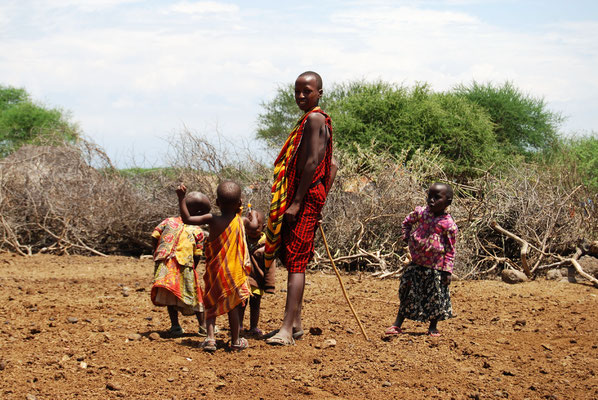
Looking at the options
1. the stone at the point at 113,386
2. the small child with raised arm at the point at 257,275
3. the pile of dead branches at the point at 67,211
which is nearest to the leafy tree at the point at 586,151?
the pile of dead branches at the point at 67,211

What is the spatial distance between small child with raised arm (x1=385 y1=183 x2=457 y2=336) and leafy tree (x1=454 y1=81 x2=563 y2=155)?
20039mm

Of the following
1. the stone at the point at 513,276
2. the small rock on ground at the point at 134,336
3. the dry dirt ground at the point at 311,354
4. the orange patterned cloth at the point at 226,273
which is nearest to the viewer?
the dry dirt ground at the point at 311,354

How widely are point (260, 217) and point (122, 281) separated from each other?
4.03 metres

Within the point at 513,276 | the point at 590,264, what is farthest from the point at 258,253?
the point at 590,264

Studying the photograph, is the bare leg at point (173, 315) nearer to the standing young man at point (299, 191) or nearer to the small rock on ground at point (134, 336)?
the small rock on ground at point (134, 336)

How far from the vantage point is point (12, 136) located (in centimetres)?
3183

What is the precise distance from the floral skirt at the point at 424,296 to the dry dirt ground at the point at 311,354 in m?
0.21

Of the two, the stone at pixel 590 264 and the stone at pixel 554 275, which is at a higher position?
the stone at pixel 590 264

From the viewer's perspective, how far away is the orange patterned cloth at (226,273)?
4652 mm

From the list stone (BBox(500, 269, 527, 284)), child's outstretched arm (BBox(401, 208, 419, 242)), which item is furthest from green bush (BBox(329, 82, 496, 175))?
child's outstretched arm (BBox(401, 208, 419, 242))

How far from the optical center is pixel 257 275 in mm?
5355

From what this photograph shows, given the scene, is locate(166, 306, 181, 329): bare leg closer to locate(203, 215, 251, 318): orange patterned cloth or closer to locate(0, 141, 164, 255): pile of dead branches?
locate(203, 215, 251, 318): orange patterned cloth

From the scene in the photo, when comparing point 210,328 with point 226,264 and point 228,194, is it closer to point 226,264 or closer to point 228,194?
point 226,264

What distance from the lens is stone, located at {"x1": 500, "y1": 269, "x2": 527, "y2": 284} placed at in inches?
349
